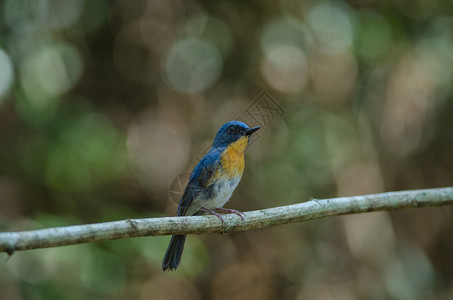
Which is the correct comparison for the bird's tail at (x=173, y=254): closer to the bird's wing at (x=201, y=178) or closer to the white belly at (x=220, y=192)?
the bird's wing at (x=201, y=178)

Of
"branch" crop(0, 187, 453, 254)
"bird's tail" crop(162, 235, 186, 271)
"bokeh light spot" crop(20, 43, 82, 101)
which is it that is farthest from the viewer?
"bokeh light spot" crop(20, 43, 82, 101)

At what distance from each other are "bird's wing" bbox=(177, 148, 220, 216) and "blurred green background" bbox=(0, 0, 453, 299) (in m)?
1.50

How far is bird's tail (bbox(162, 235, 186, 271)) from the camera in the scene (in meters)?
3.83

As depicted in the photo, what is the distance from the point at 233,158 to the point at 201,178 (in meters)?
0.33

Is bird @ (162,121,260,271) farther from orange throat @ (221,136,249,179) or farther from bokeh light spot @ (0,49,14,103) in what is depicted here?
bokeh light spot @ (0,49,14,103)

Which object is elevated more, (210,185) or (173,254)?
(210,185)

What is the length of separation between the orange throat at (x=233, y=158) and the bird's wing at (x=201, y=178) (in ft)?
Result: 0.23

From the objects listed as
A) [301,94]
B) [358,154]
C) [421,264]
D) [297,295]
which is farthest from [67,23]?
[421,264]

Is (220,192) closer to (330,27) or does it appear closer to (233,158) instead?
(233,158)

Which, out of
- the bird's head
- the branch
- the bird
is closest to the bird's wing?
the bird

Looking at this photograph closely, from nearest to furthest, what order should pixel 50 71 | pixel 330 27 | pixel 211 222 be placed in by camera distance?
pixel 211 222 < pixel 50 71 < pixel 330 27

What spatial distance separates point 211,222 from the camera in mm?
3010

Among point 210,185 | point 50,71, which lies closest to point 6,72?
point 50,71

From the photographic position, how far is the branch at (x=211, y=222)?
2.18m
